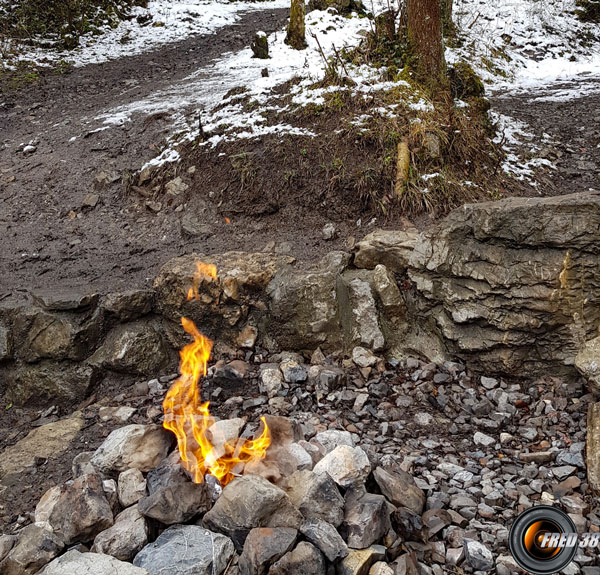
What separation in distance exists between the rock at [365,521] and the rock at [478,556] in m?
0.47

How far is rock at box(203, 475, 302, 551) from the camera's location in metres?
2.84

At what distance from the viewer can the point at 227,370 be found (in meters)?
4.80

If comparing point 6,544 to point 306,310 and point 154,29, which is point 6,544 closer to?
point 306,310

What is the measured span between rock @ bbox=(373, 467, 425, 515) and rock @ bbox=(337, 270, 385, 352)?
5.55 ft

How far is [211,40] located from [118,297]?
10.3 metres

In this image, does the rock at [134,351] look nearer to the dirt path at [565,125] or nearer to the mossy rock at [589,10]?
the dirt path at [565,125]

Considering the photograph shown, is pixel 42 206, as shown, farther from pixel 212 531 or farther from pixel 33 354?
pixel 212 531

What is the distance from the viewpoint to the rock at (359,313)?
4934 mm

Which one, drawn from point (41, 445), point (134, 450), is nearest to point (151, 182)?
point (41, 445)

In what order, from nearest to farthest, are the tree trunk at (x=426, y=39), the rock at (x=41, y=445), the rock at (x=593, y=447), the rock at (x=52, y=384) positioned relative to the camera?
the rock at (x=593, y=447), the rock at (x=41, y=445), the rock at (x=52, y=384), the tree trunk at (x=426, y=39)

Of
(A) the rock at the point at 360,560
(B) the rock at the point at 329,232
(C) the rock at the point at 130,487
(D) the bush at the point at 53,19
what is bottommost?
(A) the rock at the point at 360,560

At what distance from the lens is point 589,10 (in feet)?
41.6

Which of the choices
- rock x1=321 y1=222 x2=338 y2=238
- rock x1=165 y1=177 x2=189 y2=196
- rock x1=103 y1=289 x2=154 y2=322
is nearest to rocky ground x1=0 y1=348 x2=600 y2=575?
rock x1=103 y1=289 x2=154 y2=322

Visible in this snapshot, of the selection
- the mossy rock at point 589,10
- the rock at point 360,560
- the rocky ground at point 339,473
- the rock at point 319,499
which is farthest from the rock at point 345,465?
the mossy rock at point 589,10
